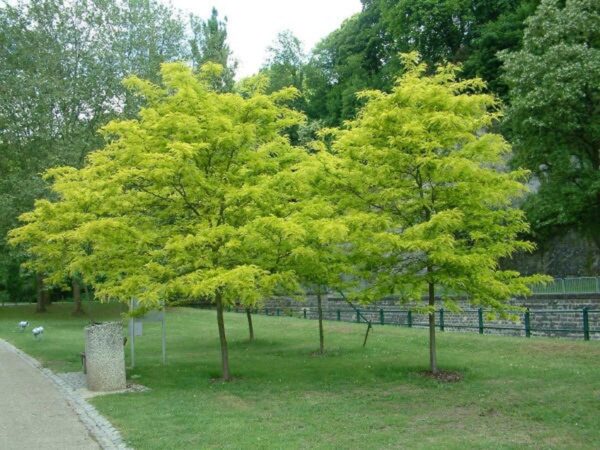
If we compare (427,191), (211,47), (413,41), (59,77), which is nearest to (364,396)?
(427,191)

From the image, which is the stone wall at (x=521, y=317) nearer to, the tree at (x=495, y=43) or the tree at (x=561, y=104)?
the tree at (x=561, y=104)

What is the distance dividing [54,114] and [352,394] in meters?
30.2

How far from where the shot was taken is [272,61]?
69.8 m

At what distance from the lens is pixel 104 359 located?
1378cm

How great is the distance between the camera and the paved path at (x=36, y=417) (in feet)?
30.2

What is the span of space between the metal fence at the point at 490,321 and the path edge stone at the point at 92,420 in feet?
25.3

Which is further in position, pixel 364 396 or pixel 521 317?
pixel 521 317

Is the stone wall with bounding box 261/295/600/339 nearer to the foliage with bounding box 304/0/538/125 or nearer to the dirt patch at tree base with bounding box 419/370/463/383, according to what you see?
the dirt patch at tree base with bounding box 419/370/463/383

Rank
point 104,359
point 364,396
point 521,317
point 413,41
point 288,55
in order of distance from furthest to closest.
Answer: point 288,55, point 413,41, point 521,317, point 104,359, point 364,396

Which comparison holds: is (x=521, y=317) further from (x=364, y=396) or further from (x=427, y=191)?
(x=364, y=396)

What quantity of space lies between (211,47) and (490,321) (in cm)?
2949

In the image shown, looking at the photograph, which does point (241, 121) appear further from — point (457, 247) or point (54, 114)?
point (54, 114)

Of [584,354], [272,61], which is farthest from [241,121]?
[272,61]

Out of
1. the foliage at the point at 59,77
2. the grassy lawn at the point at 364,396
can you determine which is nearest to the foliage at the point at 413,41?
the foliage at the point at 59,77
